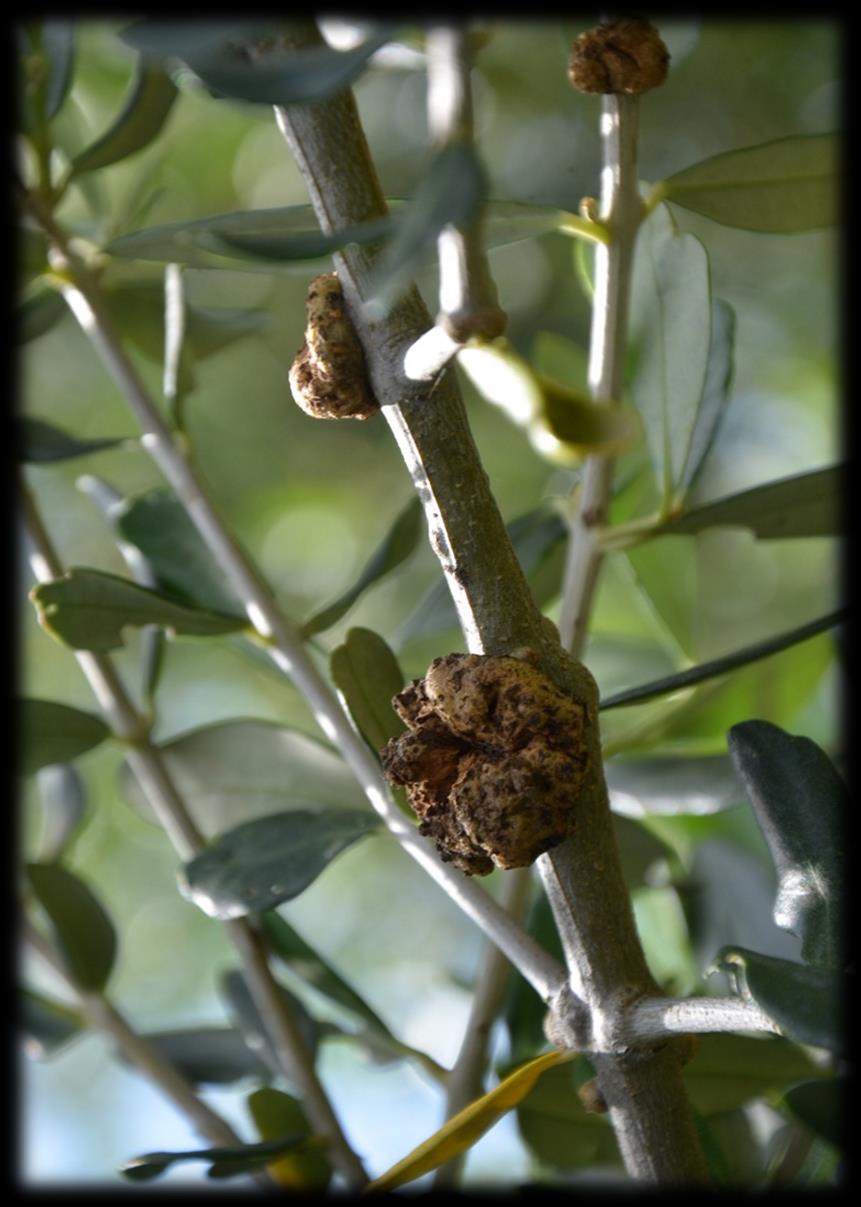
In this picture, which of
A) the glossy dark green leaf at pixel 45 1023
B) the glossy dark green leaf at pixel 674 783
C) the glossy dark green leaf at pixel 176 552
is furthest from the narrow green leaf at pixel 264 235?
the glossy dark green leaf at pixel 45 1023

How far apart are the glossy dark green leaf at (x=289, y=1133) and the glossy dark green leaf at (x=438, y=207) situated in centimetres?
35

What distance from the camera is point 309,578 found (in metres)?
1.42

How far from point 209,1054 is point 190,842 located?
0.11m

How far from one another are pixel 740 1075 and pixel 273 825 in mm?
187

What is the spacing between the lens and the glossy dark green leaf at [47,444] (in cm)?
53

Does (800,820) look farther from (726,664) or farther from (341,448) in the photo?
(341,448)

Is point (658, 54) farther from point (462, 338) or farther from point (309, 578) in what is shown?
point (309, 578)

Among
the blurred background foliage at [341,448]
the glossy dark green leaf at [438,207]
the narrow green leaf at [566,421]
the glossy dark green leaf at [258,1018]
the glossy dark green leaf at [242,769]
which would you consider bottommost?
the narrow green leaf at [566,421]

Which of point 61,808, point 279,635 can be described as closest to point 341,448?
point 61,808

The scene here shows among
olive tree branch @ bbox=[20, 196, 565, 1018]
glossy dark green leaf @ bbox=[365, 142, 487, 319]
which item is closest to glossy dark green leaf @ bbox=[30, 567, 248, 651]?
olive tree branch @ bbox=[20, 196, 565, 1018]

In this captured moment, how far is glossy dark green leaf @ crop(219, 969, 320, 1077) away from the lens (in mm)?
512

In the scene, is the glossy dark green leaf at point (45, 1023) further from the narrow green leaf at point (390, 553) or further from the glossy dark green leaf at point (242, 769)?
the narrow green leaf at point (390, 553)

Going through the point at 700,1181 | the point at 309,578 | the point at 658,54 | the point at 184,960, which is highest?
the point at 309,578

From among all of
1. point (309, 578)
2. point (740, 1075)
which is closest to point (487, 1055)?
point (740, 1075)
